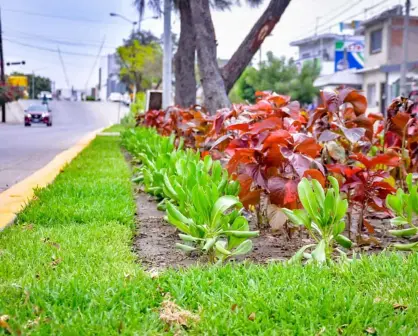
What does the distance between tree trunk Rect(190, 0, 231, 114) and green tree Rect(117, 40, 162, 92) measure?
116ft

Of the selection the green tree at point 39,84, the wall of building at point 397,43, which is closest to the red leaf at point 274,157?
the wall of building at point 397,43

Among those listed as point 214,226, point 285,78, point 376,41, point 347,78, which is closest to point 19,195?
point 214,226

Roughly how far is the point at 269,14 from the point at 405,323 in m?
11.6

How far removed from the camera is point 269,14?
1338 centimetres

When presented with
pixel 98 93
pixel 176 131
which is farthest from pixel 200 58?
pixel 98 93

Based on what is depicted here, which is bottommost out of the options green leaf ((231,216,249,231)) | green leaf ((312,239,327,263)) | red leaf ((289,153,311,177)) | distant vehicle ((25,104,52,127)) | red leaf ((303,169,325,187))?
distant vehicle ((25,104,52,127))

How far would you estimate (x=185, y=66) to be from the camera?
55.6ft

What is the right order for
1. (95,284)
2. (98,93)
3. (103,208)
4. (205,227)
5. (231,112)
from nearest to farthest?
(95,284) < (205,227) < (103,208) < (231,112) < (98,93)

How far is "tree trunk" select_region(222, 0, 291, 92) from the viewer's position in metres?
13.4

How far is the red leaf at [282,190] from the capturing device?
12.0 ft

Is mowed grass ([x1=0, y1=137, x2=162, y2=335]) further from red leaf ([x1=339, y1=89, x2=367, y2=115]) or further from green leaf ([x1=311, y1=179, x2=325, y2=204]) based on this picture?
red leaf ([x1=339, y1=89, x2=367, y2=115])

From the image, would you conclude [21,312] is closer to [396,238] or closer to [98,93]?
[396,238]

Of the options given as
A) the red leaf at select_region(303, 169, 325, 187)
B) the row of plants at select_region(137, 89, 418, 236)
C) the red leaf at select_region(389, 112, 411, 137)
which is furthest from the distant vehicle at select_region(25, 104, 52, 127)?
the red leaf at select_region(303, 169, 325, 187)

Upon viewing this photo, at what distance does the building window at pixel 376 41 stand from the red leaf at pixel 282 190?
122 feet
